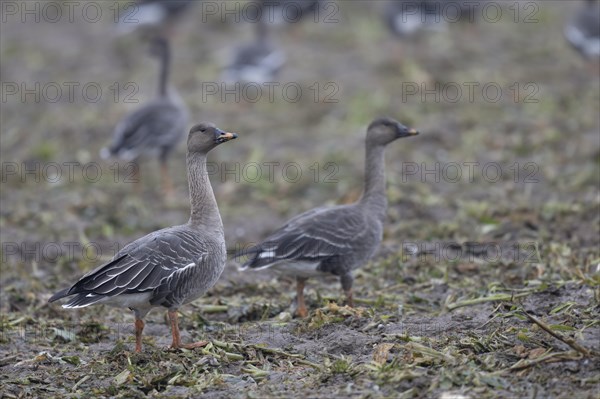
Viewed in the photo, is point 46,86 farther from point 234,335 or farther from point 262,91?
point 234,335

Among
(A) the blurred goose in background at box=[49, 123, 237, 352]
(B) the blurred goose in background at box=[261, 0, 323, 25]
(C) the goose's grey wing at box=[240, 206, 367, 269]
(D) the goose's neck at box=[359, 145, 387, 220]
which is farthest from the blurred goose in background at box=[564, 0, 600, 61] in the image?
(A) the blurred goose in background at box=[49, 123, 237, 352]

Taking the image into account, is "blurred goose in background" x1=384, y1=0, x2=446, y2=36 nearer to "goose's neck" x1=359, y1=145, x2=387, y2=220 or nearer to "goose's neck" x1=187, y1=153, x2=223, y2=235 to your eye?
"goose's neck" x1=359, y1=145, x2=387, y2=220

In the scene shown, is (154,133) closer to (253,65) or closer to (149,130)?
(149,130)

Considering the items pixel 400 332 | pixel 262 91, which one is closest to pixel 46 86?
pixel 262 91

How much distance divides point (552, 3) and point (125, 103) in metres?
13.1

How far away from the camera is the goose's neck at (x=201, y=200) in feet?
29.1

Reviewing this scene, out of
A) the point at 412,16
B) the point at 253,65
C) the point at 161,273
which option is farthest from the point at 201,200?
the point at 412,16

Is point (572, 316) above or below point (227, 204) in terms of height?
above

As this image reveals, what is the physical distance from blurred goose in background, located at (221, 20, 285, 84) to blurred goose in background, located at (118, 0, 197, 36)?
8.43ft

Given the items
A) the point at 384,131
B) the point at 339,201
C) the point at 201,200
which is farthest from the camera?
the point at 339,201

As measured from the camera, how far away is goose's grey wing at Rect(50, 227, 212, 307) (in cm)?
A: 787

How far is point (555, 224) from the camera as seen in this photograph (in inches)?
462

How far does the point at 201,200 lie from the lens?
29.5 ft

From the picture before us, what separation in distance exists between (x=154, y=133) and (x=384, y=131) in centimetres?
553
